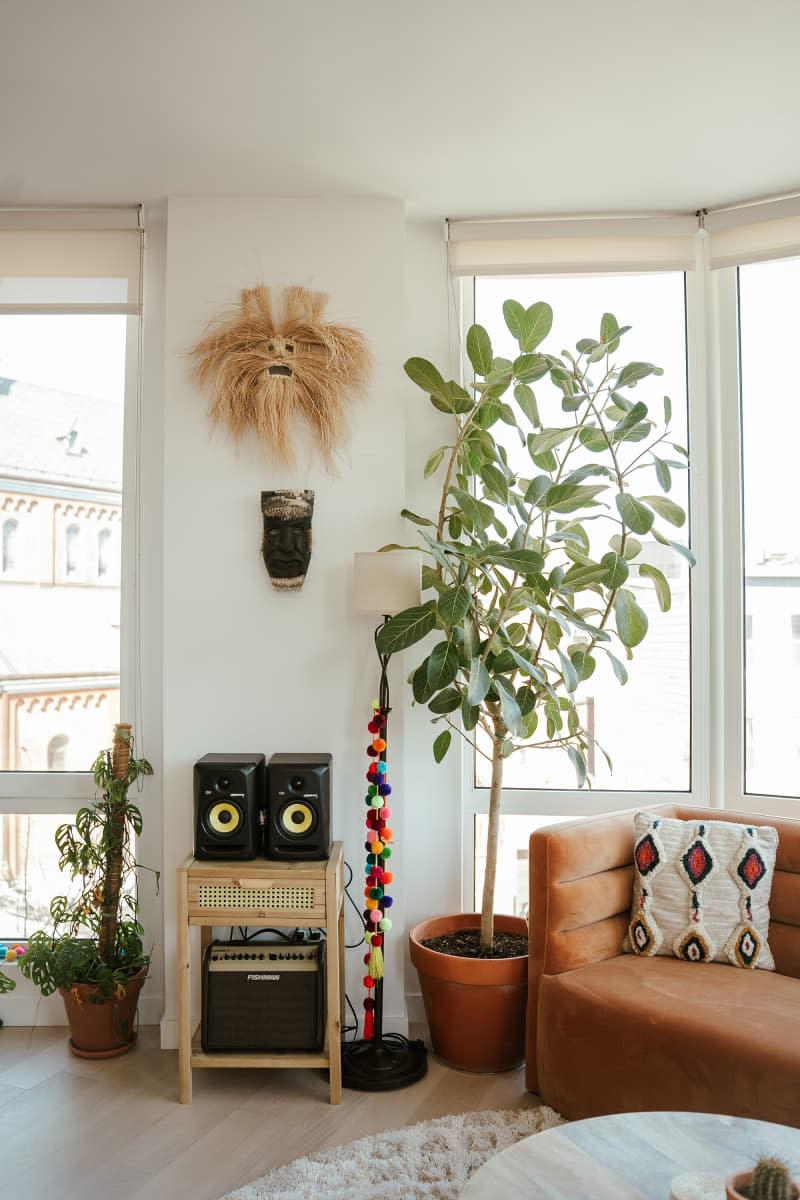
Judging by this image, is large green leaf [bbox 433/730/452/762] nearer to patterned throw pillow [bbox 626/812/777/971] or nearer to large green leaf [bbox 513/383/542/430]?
patterned throw pillow [bbox 626/812/777/971]

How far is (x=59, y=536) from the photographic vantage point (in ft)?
11.3

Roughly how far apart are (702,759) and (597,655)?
51 centimetres

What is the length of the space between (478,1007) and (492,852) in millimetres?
448

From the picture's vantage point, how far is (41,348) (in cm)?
350

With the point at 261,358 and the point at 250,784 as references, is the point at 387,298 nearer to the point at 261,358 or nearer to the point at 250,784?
the point at 261,358

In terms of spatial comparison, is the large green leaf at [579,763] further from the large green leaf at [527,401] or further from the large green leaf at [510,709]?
the large green leaf at [527,401]

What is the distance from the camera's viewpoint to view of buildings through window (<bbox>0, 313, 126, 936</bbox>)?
3402 millimetres

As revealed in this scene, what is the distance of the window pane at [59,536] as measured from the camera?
11.2ft

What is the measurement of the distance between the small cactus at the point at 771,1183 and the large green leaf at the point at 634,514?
5.80 feet

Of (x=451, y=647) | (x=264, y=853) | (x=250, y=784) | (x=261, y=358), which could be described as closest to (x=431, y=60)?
(x=261, y=358)

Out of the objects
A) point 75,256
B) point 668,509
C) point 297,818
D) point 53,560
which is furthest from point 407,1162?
point 75,256

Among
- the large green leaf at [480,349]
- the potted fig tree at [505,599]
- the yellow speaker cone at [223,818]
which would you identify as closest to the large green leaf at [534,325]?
the potted fig tree at [505,599]

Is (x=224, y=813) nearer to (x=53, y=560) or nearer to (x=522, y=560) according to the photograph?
(x=522, y=560)

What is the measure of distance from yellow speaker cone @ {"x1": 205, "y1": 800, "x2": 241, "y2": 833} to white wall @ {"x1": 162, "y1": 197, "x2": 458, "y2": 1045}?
357 millimetres
